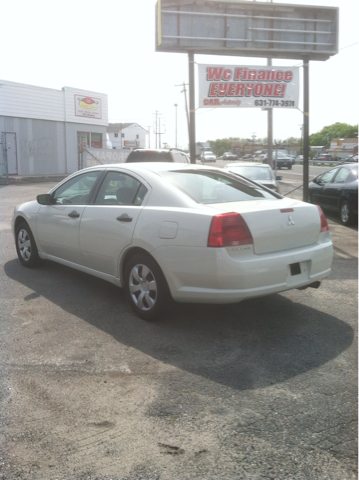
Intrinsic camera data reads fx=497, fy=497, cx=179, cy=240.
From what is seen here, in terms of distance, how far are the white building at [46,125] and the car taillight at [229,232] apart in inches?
961

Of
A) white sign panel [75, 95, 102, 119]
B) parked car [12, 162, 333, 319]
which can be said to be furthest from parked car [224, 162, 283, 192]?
white sign panel [75, 95, 102, 119]

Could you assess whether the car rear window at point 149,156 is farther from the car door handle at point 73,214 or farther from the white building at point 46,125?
the white building at point 46,125

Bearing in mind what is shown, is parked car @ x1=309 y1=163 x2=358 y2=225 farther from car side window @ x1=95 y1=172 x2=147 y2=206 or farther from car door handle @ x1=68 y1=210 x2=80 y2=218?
car door handle @ x1=68 y1=210 x2=80 y2=218

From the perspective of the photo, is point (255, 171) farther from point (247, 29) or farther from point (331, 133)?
point (331, 133)

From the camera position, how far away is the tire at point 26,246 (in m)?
6.80

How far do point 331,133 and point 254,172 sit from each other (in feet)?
500

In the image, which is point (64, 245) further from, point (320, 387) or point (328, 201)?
point (328, 201)

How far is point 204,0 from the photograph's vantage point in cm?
1025

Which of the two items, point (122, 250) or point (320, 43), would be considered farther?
point (320, 43)

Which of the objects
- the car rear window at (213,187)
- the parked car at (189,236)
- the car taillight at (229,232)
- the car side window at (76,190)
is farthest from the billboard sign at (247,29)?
the car taillight at (229,232)

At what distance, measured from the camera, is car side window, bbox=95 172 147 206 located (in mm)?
5134

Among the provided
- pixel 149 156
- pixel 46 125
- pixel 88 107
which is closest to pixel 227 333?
pixel 149 156

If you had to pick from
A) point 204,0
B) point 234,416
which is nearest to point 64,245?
point 234,416

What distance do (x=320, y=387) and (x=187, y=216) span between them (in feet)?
6.00
